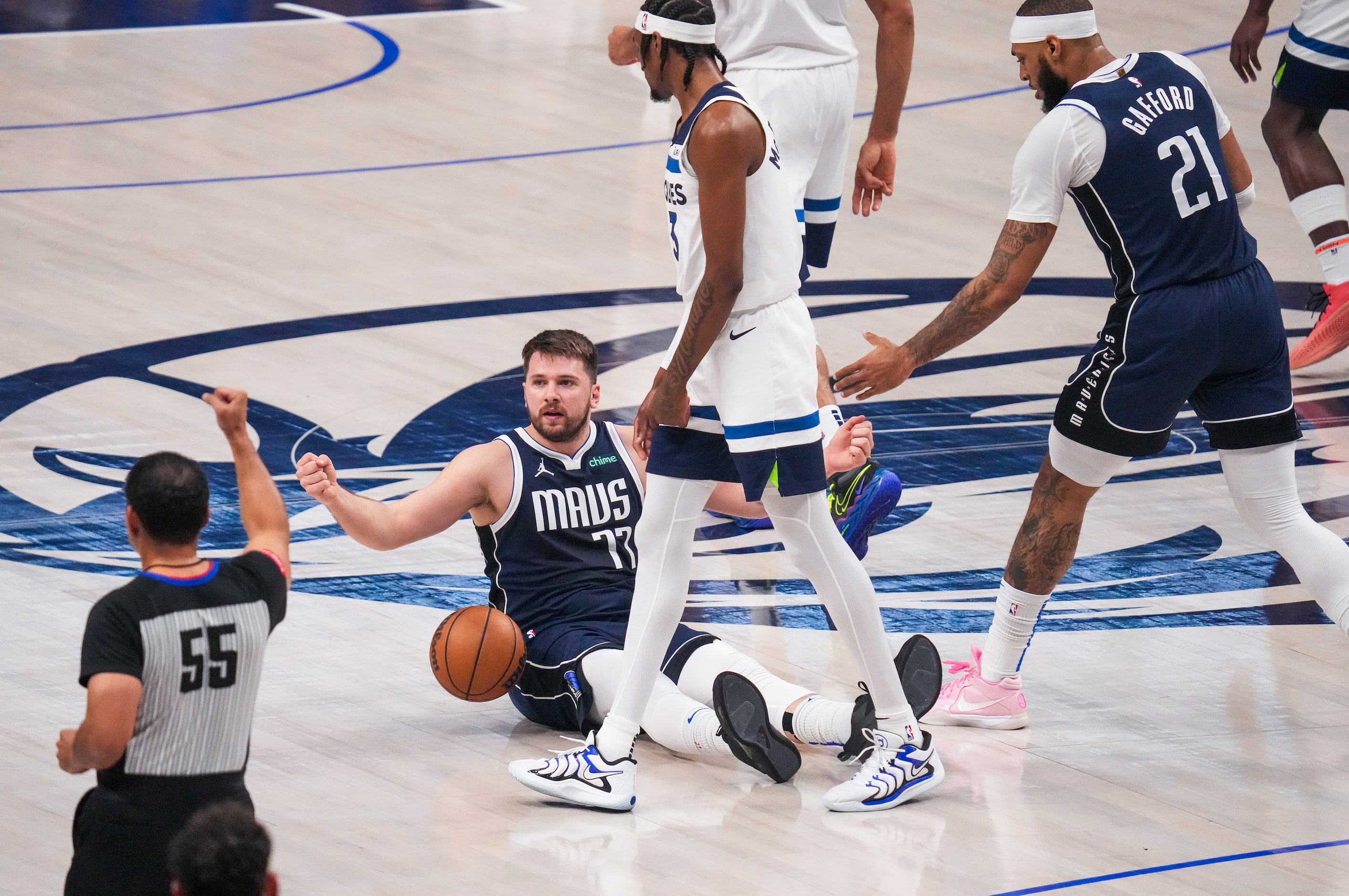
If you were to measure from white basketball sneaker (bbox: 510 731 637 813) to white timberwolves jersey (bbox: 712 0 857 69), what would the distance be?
288 cm

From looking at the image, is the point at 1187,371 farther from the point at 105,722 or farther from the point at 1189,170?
the point at 105,722

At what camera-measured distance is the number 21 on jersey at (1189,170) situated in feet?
16.1

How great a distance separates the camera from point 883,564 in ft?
21.3

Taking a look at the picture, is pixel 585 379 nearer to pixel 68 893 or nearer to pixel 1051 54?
pixel 1051 54

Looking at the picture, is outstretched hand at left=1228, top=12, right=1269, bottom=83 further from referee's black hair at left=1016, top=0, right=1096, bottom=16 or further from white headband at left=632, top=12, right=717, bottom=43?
white headband at left=632, top=12, right=717, bottom=43

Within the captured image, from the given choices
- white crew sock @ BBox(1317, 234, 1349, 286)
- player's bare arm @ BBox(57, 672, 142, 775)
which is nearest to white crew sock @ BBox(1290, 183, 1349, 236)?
white crew sock @ BBox(1317, 234, 1349, 286)

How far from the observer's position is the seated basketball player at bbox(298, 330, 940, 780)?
4926mm

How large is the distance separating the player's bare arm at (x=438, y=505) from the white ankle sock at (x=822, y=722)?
1019 millimetres

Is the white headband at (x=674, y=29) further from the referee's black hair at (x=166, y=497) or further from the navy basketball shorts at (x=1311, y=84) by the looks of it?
the navy basketball shorts at (x=1311, y=84)

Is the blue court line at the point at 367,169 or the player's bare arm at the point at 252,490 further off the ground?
the player's bare arm at the point at 252,490

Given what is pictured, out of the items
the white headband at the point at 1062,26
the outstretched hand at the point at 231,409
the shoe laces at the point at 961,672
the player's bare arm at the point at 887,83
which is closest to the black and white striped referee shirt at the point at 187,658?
the outstretched hand at the point at 231,409

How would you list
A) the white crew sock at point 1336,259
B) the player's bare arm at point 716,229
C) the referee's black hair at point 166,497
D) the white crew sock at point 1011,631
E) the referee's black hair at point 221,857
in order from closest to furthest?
the referee's black hair at point 221,857 < the referee's black hair at point 166,497 < the player's bare arm at point 716,229 < the white crew sock at point 1011,631 < the white crew sock at point 1336,259

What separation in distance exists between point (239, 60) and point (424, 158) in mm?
2767

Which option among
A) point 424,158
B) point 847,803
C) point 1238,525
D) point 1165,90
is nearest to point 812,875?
point 847,803
